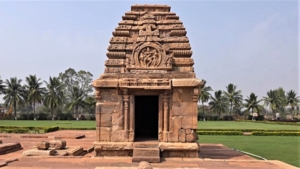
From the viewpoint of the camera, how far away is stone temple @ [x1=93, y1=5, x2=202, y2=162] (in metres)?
9.71

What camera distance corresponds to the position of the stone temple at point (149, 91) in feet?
31.9

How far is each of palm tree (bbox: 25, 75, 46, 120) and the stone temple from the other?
45.9m

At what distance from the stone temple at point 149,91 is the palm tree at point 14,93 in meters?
48.8

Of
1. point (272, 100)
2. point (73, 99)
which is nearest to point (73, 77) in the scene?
point (73, 99)

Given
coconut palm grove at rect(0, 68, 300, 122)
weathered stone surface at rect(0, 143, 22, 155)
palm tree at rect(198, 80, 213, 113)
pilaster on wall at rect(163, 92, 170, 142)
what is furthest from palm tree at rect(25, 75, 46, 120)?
pilaster on wall at rect(163, 92, 170, 142)

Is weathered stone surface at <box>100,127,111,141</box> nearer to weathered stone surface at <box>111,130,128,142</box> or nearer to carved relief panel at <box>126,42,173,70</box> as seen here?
weathered stone surface at <box>111,130,128,142</box>

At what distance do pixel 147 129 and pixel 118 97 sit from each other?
424 cm

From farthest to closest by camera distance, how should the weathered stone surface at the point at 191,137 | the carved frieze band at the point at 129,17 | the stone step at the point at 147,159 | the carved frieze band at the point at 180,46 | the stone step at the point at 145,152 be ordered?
1. the carved frieze band at the point at 129,17
2. the carved frieze band at the point at 180,46
3. the weathered stone surface at the point at 191,137
4. the stone step at the point at 145,152
5. the stone step at the point at 147,159

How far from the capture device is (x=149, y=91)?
32.6 ft

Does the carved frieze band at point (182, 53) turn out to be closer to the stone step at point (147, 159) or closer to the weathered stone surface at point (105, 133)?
the weathered stone surface at point (105, 133)

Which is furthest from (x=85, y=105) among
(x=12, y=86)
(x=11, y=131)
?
(x=11, y=131)

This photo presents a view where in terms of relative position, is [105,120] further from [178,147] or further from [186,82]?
[186,82]

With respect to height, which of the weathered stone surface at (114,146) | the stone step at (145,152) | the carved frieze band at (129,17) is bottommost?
the stone step at (145,152)

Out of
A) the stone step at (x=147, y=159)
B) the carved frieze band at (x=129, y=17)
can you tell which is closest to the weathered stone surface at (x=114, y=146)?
the stone step at (x=147, y=159)
